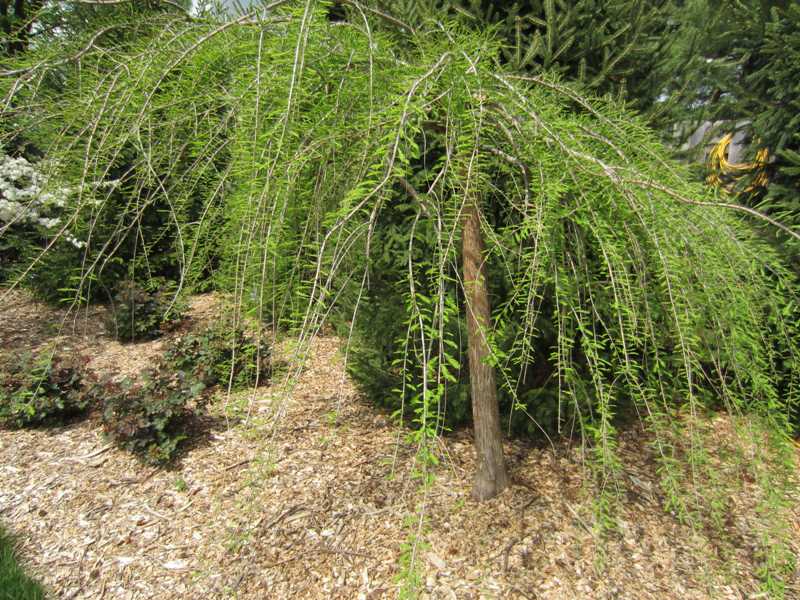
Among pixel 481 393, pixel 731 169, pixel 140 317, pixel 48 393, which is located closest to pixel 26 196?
pixel 140 317

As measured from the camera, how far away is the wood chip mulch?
5.82 ft

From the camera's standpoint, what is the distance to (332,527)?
6.65 ft

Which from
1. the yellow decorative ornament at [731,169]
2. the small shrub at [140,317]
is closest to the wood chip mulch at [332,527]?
the small shrub at [140,317]

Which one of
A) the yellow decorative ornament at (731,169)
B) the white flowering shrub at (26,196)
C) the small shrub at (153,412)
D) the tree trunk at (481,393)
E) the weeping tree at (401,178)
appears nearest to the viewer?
the weeping tree at (401,178)

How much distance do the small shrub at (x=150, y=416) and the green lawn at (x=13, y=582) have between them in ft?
2.16

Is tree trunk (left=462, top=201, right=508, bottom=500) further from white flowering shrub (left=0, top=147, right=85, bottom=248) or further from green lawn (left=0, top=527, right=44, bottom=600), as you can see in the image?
green lawn (left=0, top=527, right=44, bottom=600)

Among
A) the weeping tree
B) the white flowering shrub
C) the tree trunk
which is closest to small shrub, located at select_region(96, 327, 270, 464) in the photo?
the white flowering shrub

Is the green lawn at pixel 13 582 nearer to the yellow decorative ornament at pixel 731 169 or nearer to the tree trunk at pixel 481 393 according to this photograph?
the tree trunk at pixel 481 393

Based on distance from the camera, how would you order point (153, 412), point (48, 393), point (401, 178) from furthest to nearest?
point (48, 393) → point (153, 412) → point (401, 178)

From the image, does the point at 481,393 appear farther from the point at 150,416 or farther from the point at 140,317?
the point at 140,317

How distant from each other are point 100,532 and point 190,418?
0.79m

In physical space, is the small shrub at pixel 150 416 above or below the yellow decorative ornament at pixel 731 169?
below

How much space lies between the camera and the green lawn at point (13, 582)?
1.79 meters

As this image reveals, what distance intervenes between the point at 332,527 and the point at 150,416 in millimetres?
1279
